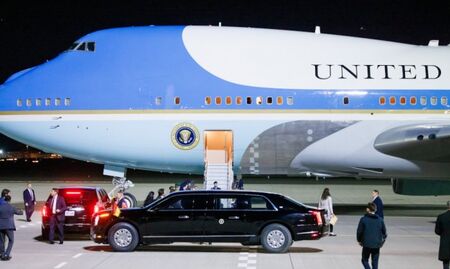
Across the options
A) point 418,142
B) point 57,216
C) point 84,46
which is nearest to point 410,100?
point 418,142

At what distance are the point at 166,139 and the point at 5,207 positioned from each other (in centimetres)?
996

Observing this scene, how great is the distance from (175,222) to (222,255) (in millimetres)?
1342

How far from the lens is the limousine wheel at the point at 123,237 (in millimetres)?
18062

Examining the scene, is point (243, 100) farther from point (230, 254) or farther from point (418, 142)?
point (230, 254)

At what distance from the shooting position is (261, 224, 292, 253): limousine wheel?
58.7 feet

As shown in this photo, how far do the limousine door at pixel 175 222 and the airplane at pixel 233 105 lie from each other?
25.3ft

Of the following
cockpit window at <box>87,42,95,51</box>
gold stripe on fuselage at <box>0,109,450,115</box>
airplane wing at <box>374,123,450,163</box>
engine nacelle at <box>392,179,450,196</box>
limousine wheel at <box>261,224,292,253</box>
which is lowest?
limousine wheel at <box>261,224,292,253</box>

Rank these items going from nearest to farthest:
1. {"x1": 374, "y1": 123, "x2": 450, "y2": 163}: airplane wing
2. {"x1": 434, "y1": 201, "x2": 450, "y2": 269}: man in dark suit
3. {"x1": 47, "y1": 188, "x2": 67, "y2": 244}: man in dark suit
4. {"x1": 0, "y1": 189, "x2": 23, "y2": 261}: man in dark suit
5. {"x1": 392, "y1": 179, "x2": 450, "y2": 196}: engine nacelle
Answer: {"x1": 434, "y1": 201, "x2": 450, "y2": 269}: man in dark suit, {"x1": 0, "y1": 189, "x2": 23, "y2": 261}: man in dark suit, {"x1": 47, "y1": 188, "x2": 67, "y2": 244}: man in dark suit, {"x1": 374, "y1": 123, "x2": 450, "y2": 163}: airplane wing, {"x1": 392, "y1": 179, "x2": 450, "y2": 196}: engine nacelle

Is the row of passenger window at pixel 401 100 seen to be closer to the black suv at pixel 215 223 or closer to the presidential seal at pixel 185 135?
the presidential seal at pixel 185 135

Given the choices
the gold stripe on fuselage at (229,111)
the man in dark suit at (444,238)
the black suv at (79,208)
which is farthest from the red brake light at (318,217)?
the gold stripe on fuselage at (229,111)

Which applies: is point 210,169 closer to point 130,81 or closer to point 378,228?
point 130,81

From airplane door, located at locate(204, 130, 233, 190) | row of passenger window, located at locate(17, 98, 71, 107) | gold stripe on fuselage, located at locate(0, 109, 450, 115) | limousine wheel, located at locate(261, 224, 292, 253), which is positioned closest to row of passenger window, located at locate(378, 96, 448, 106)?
gold stripe on fuselage, located at locate(0, 109, 450, 115)

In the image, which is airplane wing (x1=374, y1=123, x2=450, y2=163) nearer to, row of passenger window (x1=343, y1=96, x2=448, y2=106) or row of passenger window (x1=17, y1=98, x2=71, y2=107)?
row of passenger window (x1=343, y1=96, x2=448, y2=106)

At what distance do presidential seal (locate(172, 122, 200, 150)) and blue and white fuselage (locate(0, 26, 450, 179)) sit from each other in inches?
5.7
